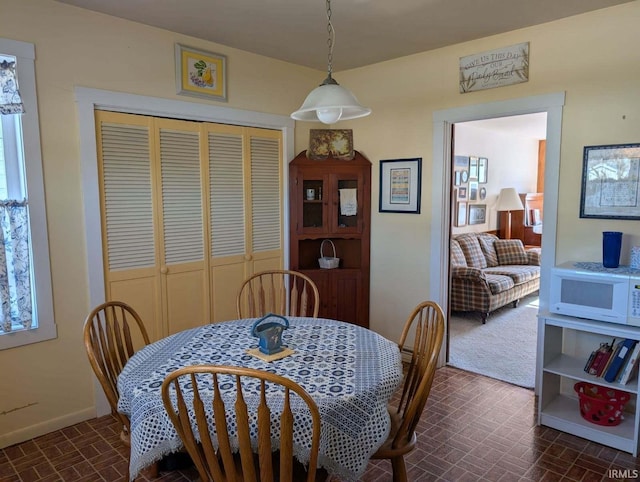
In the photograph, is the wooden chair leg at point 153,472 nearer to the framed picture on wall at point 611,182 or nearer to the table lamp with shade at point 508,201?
the framed picture on wall at point 611,182

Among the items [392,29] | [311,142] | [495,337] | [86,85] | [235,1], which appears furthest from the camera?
[495,337]

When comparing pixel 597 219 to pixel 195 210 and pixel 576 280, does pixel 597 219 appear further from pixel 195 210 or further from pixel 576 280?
pixel 195 210

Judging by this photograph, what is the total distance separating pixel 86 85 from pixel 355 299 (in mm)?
2639

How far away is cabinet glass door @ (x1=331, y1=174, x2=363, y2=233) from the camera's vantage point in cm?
390

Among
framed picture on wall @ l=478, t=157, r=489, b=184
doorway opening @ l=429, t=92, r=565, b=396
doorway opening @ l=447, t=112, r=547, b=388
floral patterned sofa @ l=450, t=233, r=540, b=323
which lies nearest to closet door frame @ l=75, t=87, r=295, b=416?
doorway opening @ l=429, t=92, r=565, b=396

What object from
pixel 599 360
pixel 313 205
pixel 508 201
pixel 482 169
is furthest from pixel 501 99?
pixel 508 201

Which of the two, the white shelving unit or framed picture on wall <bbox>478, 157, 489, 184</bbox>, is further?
framed picture on wall <bbox>478, 157, 489, 184</bbox>

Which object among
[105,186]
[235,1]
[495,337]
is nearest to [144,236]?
[105,186]

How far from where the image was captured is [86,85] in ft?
8.93

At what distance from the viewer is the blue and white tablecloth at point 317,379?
148 cm

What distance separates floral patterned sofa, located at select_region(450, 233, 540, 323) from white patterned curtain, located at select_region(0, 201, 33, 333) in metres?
3.63

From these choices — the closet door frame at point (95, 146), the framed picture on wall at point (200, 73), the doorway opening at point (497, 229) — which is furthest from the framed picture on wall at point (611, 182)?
Answer: the closet door frame at point (95, 146)

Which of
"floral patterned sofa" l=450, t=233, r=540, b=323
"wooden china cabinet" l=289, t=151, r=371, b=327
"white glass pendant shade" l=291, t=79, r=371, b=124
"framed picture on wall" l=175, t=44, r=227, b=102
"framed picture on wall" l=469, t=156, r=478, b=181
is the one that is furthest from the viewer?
"framed picture on wall" l=469, t=156, r=478, b=181

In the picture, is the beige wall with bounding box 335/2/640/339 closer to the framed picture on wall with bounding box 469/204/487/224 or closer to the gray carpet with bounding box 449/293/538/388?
the gray carpet with bounding box 449/293/538/388
